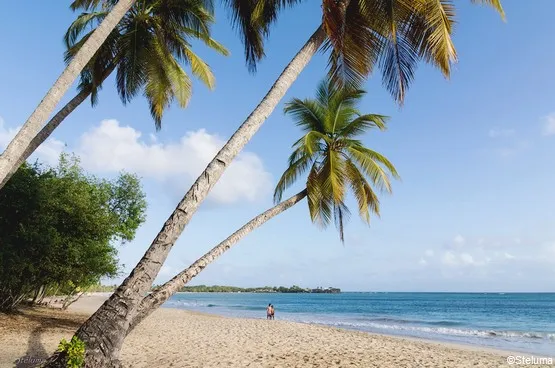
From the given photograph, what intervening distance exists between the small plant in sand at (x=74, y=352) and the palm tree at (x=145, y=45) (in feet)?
25.4

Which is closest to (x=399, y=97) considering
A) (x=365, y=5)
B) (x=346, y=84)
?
(x=346, y=84)

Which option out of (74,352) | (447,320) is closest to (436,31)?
(74,352)

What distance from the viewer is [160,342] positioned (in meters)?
13.8

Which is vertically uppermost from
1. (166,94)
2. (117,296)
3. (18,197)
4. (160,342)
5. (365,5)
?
(166,94)

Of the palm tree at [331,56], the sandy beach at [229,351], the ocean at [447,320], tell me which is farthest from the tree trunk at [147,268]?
the ocean at [447,320]

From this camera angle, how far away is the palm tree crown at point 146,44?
11383 millimetres

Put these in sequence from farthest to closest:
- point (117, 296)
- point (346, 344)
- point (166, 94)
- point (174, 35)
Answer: point (346, 344)
point (166, 94)
point (174, 35)
point (117, 296)

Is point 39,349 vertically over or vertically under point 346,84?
under

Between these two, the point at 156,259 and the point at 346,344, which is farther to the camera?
the point at 346,344

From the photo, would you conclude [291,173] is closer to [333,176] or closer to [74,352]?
[333,176]

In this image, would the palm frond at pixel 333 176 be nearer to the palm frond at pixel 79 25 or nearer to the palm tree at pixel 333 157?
the palm tree at pixel 333 157

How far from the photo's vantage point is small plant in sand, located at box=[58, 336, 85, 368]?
4082mm

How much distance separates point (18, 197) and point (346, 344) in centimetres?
1170

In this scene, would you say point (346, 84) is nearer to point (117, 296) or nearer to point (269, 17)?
point (269, 17)
